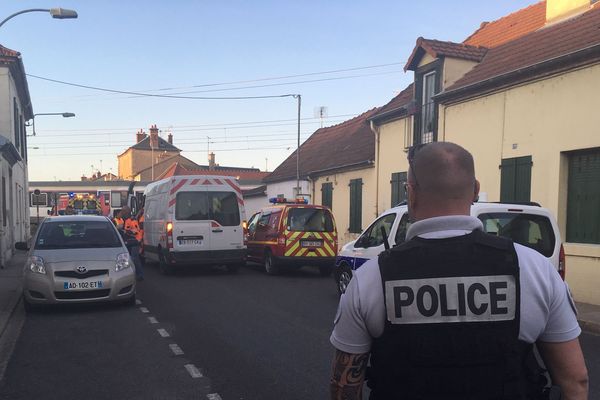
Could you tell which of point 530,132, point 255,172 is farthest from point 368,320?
point 255,172

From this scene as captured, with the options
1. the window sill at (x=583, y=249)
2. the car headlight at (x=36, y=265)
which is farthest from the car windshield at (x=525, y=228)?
the car headlight at (x=36, y=265)

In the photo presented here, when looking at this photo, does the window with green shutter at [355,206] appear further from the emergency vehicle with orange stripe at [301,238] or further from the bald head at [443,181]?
the bald head at [443,181]

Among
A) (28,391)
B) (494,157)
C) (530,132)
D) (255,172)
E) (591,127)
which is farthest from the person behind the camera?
(255,172)

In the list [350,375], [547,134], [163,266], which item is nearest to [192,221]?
[163,266]

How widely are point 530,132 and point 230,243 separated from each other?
7.69 m

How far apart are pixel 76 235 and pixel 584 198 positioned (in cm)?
964

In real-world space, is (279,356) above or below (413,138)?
below

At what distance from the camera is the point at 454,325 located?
162cm

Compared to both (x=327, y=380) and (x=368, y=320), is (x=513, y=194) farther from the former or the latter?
(x=368, y=320)

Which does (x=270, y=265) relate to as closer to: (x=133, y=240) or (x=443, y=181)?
(x=133, y=240)

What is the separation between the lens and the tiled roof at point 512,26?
14.8 meters

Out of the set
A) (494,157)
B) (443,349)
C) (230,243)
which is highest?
(494,157)

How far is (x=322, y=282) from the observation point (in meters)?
12.6

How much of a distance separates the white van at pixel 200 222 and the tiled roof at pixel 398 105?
5.98 meters
